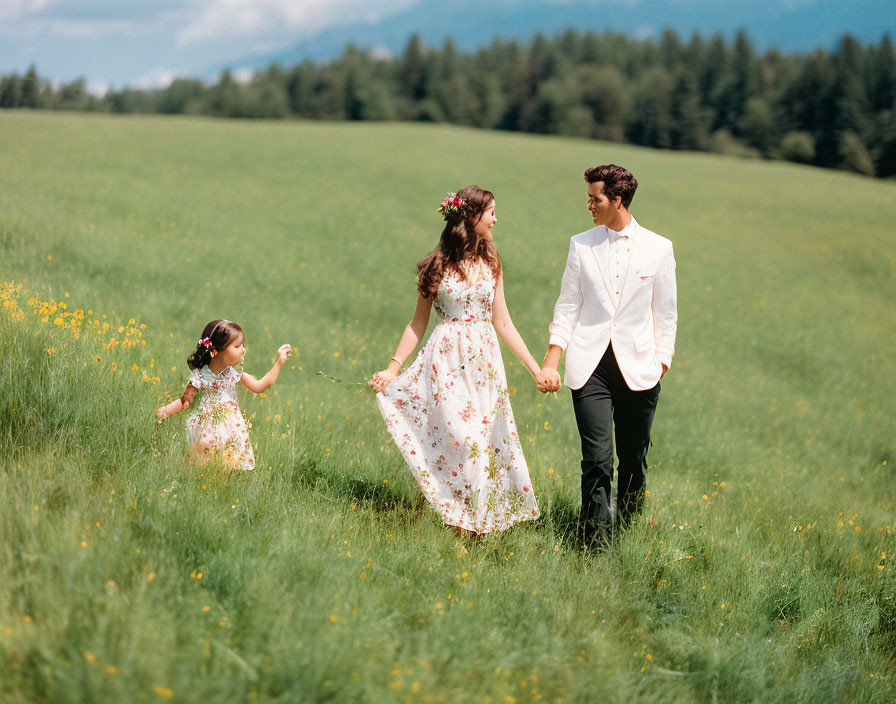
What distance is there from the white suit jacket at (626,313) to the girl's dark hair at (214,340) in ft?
7.45

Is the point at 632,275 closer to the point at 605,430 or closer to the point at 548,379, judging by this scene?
the point at 548,379

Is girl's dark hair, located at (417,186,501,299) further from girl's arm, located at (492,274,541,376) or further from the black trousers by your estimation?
the black trousers

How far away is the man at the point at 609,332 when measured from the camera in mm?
4688

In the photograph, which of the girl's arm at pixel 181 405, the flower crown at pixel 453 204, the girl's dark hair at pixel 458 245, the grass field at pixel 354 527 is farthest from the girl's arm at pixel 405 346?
the girl's arm at pixel 181 405

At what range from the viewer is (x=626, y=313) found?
15.7 feet

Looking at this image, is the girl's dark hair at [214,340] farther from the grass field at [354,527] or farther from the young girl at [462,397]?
the young girl at [462,397]

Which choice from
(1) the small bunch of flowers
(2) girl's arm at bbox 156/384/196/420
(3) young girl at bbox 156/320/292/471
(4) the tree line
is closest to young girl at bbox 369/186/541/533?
(3) young girl at bbox 156/320/292/471

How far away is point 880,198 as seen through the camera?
35.2 meters

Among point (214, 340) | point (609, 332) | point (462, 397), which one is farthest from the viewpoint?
point (609, 332)

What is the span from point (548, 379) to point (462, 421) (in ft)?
2.35

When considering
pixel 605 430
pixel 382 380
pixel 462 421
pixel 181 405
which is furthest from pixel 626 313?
pixel 181 405

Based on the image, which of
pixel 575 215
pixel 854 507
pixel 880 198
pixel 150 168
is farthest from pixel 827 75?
pixel 854 507

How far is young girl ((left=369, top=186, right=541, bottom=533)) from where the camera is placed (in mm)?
4613

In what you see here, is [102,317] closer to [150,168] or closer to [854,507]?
[854,507]
